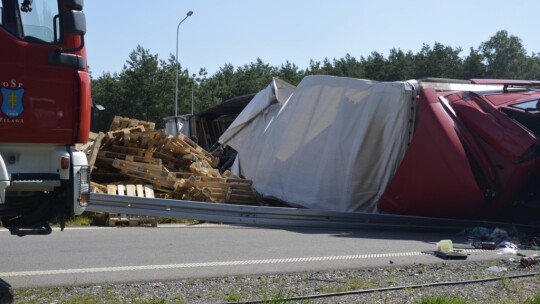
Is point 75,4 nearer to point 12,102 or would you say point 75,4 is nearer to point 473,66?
point 12,102

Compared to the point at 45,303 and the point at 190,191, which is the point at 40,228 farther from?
the point at 190,191

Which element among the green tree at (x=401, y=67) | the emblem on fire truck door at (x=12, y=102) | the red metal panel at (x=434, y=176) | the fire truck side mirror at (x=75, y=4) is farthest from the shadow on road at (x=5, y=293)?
the green tree at (x=401, y=67)

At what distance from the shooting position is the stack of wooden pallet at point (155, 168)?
14.1m

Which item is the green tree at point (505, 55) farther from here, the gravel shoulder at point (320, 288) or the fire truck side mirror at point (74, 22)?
the fire truck side mirror at point (74, 22)

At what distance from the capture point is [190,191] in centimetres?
1412

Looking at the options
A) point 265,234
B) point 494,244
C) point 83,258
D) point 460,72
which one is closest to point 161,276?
point 83,258

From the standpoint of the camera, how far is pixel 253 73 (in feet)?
233

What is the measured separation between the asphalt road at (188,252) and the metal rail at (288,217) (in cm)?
28

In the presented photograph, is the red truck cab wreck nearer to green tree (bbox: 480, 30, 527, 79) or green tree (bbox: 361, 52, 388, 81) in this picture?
green tree (bbox: 361, 52, 388, 81)

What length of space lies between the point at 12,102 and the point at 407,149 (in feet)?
29.5

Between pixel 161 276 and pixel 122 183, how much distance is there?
6.36m

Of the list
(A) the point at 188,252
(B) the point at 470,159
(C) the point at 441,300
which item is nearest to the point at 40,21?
(A) the point at 188,252

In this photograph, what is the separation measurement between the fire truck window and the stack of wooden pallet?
680 cm

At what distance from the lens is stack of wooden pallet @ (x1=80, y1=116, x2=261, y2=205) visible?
14109mm
